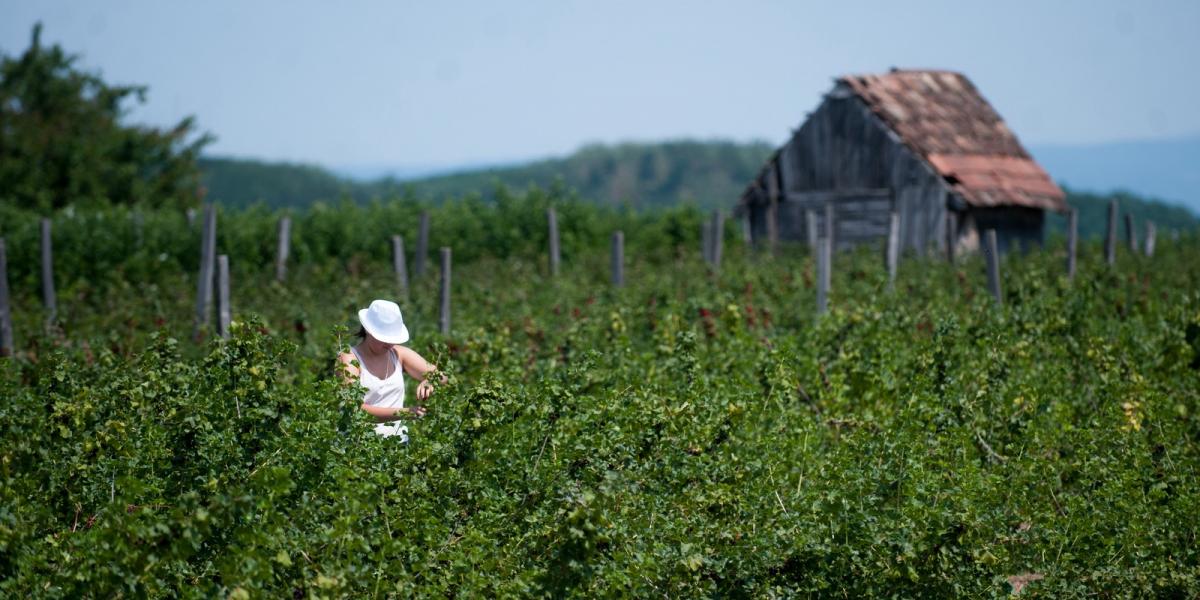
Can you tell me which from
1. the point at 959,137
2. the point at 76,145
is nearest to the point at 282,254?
the point at 959,137

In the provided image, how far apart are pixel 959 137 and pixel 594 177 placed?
73730mm

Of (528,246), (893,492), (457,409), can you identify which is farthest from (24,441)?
(528,246)

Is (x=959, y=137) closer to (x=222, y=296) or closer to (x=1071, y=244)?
(x=1071, y=244)

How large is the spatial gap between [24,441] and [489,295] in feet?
23.4

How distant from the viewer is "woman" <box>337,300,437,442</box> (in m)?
6.46

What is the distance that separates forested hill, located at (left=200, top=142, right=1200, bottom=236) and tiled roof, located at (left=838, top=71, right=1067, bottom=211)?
5544 cm

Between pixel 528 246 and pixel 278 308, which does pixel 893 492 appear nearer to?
pixel 278 308

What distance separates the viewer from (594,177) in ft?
322

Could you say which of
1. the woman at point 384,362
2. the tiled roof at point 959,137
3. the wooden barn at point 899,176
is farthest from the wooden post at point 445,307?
the tiled roof at point 959,137

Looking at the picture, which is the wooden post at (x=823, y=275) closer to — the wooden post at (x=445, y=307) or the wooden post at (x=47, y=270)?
the wooden post at (x=445, y=307)

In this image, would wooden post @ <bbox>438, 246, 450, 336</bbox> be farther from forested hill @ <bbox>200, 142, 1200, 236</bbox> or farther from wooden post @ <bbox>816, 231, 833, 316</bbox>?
forested hill @ <bbox>200, 142, 1200, 236</bbox>

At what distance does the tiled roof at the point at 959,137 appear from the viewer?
921 inches

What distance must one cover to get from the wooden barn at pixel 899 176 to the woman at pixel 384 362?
52.1 ft

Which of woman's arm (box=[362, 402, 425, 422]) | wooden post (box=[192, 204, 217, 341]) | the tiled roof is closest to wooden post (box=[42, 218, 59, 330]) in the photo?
wooden post (box=[192, 204, 217, 341])
